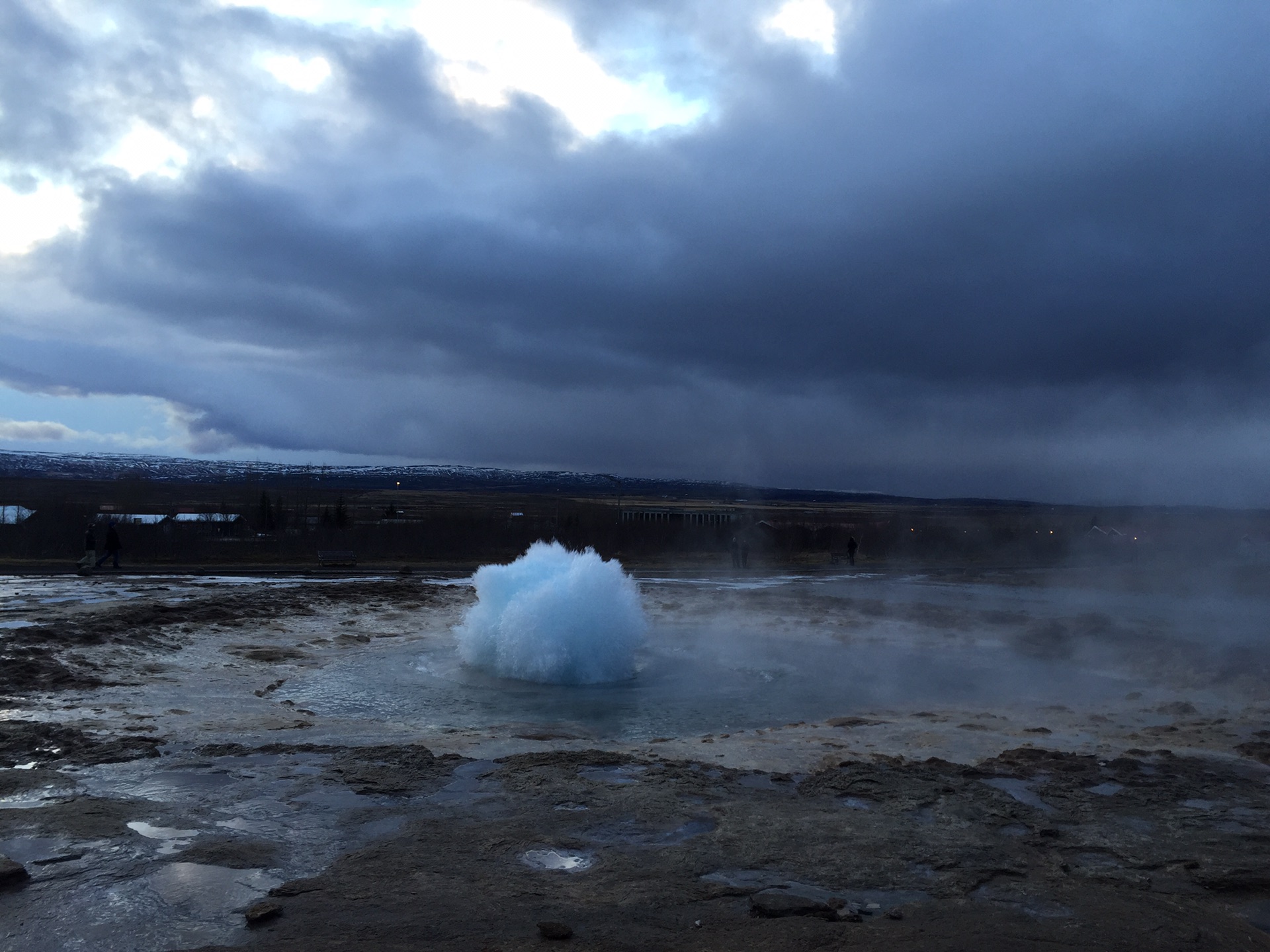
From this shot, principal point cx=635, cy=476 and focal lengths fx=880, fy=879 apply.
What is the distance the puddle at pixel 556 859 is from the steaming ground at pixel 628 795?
0.10ft

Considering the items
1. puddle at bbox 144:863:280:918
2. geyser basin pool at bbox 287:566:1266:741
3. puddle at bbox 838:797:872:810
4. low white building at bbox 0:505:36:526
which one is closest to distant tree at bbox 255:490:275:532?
low white building at bbox 0:505:36:526

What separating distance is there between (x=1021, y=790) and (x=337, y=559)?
32054 millimetres

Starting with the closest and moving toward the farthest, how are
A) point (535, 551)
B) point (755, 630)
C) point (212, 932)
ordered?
point (212, 932), point (535, 551), point (755, 630)

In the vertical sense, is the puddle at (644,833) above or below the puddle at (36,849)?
below

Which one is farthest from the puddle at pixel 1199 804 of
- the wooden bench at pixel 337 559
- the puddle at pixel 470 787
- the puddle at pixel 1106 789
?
the wooden bench at pixel 337 559

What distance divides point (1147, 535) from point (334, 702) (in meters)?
47.1

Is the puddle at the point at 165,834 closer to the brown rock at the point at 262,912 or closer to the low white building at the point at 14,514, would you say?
the brown rock at the point at 262,912

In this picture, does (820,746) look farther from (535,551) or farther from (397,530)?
(397,530)

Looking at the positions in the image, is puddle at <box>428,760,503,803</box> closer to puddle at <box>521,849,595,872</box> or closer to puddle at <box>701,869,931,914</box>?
puddle at <box>521,849,595,872</box>

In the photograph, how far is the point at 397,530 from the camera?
154 ft

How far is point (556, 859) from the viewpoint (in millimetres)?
5844

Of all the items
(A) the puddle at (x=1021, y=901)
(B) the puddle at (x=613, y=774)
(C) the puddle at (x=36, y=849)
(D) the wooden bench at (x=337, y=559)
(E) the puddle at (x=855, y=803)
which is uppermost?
(A) the puddle at (x=1021, y=901)

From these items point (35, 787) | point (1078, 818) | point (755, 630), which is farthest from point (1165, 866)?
point (755, 630)

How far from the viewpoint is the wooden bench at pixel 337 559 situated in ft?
113
